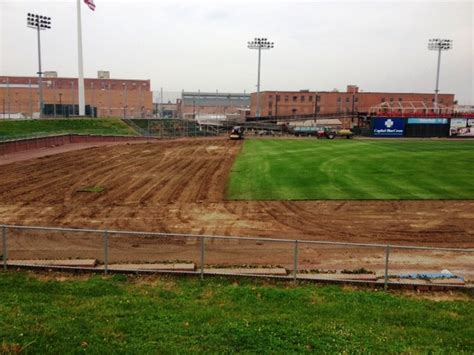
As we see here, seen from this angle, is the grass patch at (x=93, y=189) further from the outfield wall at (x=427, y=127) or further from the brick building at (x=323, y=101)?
the brick building at (x=323, y=101)

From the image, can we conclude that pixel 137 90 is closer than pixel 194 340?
No

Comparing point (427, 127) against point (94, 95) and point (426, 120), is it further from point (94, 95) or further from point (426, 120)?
point (94, 95)

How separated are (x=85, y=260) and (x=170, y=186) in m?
15.9

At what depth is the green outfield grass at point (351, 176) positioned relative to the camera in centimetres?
2711

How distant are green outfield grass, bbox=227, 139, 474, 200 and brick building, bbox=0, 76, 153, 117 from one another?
86746mm

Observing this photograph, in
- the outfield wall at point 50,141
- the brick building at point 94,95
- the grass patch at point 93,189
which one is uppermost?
the brick building at point 94,95

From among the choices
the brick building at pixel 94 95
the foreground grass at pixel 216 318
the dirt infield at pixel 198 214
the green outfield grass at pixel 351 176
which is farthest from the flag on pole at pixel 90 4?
the foreground grass at pixel 216 318

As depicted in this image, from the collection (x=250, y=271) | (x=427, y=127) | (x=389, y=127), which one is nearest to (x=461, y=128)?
(x=427, y=127)

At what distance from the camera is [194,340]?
8.75m

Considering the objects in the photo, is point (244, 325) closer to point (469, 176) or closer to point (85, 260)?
point (85, 260)

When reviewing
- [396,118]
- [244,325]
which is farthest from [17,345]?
[396,118]

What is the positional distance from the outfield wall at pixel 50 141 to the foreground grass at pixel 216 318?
128 feet

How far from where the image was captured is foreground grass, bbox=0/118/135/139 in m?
61.3

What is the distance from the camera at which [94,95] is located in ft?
419
